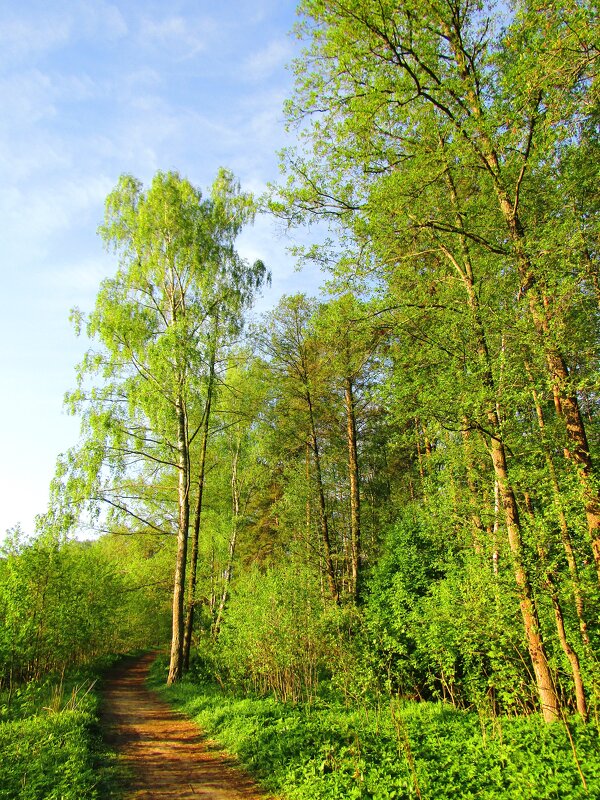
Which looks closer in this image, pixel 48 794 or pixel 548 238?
pixel 48 794

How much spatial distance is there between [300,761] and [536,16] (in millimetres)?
9144

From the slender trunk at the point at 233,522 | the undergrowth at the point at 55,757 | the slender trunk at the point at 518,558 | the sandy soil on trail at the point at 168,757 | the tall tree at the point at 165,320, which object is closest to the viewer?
the undergrowth at the point at 55,757

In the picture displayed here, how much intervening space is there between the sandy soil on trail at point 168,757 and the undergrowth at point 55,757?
12.6 inches

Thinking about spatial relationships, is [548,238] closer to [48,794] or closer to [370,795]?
[370,795]

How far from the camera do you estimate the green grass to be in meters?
4.37

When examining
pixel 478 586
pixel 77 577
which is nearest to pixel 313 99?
pixel 478 586

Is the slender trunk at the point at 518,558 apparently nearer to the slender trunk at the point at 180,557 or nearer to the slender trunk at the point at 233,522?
the slender trunk at the point at 180,557

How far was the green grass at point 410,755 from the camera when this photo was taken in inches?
172

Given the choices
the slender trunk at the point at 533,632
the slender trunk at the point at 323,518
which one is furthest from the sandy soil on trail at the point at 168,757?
the slender trunk at the point at 323,518

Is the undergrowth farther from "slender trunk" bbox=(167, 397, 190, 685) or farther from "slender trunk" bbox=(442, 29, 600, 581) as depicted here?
"slender trunk" bbox=(442, 29, 600, 581)

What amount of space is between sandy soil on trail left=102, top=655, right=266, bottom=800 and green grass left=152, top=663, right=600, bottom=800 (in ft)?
0.99

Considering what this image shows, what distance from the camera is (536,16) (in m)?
5.14

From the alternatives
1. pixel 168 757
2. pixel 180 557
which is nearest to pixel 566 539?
pixel 168 757

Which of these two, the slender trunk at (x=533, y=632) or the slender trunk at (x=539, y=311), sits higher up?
the slender trunk at (x=539, y=311)
